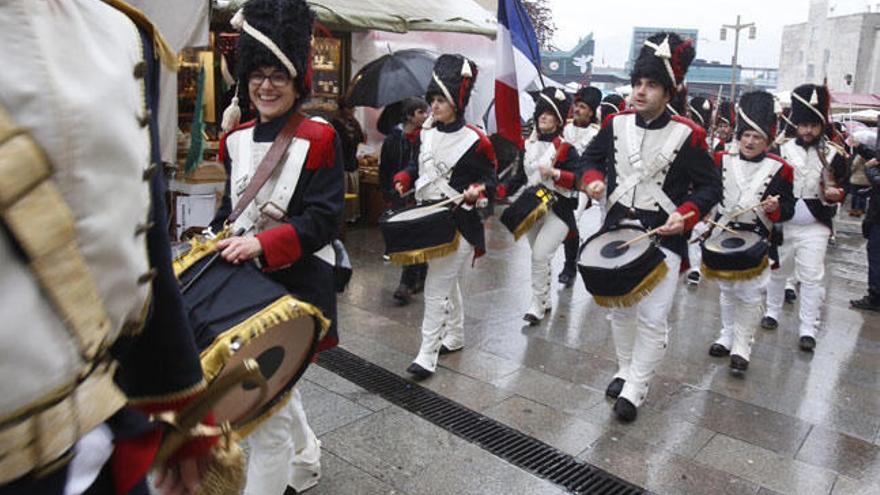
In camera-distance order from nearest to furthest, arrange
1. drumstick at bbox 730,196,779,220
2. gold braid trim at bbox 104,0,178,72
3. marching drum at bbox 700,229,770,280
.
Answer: gold braid trim at bbox 104,0,178,72
marching drum at bbox 700,229,770,280
drumstick at bbox 730,196,779,220

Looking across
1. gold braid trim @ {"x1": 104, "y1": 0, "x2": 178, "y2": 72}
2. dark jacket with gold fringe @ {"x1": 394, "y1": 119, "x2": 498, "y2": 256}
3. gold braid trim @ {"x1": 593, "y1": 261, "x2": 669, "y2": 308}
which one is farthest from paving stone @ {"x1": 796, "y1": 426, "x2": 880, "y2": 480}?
gold braid trim @ {"x1": 104, "y1": 0, "x2": 178, "y2": 72}

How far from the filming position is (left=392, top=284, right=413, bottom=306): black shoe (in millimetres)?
6957

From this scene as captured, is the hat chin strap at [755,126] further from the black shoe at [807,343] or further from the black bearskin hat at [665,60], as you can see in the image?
the black shoe at [807,343]

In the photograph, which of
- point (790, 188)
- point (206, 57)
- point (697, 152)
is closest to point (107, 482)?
point (697, 152)

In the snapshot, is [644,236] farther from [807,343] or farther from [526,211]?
[807,343]

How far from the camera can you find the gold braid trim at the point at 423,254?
15.9 feet

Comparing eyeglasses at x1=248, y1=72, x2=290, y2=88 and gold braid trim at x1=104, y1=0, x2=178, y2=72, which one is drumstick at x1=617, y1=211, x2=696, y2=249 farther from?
gold braid trim at x1=104, y1=0, x2=178, y2=72

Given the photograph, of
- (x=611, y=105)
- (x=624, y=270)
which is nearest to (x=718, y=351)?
(x=624, y=270)

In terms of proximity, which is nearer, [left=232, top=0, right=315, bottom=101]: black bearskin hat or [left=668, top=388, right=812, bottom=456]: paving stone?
[left=232, top=0, right=315, bottom=101]: black bearskin hat

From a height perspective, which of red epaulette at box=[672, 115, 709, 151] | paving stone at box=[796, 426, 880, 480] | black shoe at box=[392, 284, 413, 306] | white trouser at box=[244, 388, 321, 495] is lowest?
paving stone at box=[796, 426, 880, 480]

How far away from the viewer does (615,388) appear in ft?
16.1

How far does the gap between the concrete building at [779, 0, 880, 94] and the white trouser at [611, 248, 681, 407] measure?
31.1 meters

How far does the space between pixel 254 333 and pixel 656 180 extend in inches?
118

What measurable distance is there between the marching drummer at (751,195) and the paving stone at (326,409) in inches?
113
